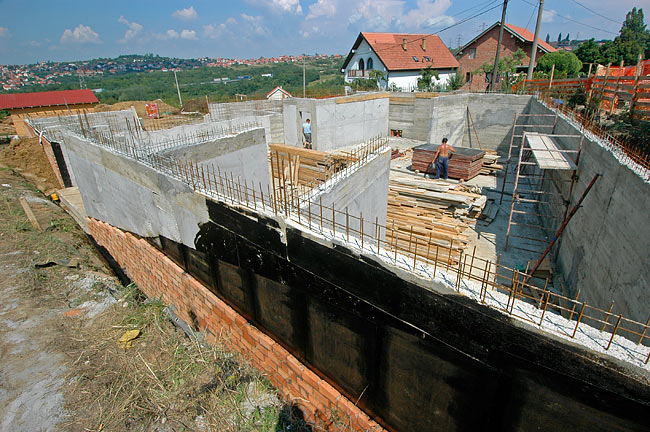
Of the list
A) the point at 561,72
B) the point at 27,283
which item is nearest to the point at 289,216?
the point at 27,283

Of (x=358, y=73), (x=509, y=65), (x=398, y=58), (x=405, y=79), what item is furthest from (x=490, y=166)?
(x=358, y=73)

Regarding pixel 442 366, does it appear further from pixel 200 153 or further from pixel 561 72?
pixel 561 72

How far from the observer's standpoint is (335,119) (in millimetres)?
16969

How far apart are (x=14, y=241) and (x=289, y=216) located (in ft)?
30.6

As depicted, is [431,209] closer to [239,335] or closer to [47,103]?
[239,335]

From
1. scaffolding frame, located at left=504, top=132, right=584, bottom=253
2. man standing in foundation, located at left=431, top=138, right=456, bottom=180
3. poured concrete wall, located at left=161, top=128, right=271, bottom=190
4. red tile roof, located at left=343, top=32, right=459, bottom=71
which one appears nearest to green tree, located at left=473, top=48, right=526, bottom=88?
red tile roof, located at left=343, top=32, right=459, bottom=71

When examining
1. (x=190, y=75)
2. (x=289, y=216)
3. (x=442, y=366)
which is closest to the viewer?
(x=442, y=366)

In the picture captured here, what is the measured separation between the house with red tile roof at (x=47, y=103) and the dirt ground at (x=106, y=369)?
25004 millimetres

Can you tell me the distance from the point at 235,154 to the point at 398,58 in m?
31.2

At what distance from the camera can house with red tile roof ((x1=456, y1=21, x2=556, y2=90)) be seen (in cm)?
3362

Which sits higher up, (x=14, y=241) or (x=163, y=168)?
(x=163, y=168)

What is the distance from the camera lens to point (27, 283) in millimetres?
7211

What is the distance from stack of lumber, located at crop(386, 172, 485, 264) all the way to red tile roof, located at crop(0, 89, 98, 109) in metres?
31.3

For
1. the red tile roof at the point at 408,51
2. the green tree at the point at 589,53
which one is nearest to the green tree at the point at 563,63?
the green tree at the point at 589,53
